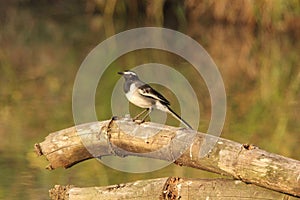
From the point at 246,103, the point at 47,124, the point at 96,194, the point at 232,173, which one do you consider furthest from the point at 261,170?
the point at 246,103

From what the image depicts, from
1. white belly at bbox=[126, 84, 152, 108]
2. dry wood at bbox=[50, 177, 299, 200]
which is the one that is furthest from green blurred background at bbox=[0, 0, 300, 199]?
dry wood at bbox=[50, 177, 299, 200]

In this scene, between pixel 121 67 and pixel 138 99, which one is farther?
pixel 121 67

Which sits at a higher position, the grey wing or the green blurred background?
the green blurred background

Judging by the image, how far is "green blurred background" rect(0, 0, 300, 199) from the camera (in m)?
7.32

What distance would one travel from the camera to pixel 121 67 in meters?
12.1

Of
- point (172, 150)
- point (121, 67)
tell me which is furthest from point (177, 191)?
point (121, 67)

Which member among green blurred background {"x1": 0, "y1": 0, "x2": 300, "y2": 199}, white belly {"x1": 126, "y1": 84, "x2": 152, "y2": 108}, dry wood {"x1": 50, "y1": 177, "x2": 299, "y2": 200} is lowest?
dry wood {"x1": 50, "y1": 177, "x2": 299, "y2": 200}

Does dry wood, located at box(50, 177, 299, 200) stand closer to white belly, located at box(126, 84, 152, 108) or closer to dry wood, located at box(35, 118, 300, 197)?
dry wood, located at box(35, 118, 300, 197)

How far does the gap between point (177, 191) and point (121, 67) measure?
736 centimetres

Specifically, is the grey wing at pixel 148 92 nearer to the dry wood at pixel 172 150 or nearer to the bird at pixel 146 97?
the bird at pixel 146 97

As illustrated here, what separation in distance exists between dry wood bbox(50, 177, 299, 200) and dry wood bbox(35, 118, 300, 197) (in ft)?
0.28

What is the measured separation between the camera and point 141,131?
4.86 metres

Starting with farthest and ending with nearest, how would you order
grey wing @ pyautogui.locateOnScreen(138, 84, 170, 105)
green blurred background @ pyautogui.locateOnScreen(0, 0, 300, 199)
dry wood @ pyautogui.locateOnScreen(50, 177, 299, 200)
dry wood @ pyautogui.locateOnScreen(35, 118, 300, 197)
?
1. green blurred background @ pyautogui.locateOnScreen(0, 0, 300, 199)
2. grey wing @ pyautogui.locateOnScreen(138, 84, 170, 105)
3. dry wood @ pyautogui.locateOnScreen(50, 177, 299, 200)
4. dry wood @ pyautogui.locateOnScreen(35, 118, 300, 197)

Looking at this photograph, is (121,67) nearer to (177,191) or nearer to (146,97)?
(146,97)
